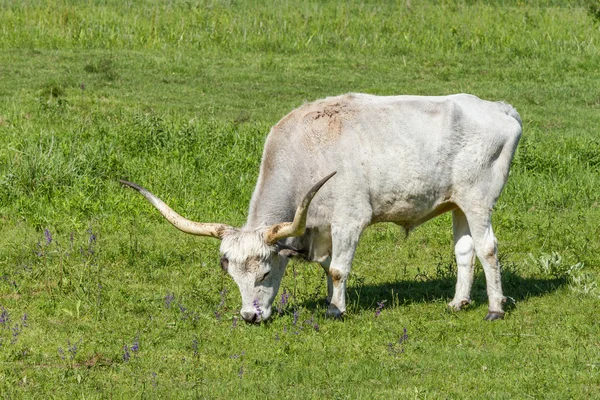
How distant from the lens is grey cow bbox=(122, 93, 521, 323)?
8461 millimetres

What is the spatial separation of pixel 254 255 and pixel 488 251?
2101 millimetres

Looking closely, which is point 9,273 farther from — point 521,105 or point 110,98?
point 521,105

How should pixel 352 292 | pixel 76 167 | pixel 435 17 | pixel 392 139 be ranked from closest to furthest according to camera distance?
pixel 392 139
pixel 352 292
pixel 76 167
pixel 435 17

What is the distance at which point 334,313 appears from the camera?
868 cm

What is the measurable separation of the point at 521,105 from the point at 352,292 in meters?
8.47

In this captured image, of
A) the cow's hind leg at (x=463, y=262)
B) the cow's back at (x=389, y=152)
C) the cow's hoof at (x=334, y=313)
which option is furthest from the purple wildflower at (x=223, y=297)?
the cow's hind leg at (x=463, y=262)

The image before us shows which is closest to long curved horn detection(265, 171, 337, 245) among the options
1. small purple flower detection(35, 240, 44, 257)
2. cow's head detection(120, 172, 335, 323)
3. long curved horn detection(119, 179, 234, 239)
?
cow's head detection(120, 172, 335, 323)

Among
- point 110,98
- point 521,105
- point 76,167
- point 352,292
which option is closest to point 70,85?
point 110,98

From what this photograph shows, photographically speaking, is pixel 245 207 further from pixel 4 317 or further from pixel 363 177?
pixel 4 317

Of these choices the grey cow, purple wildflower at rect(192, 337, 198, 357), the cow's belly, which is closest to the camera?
purple wildflower at rect(192, 337, 198, 357)

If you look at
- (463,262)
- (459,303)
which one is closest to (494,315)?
(459,303)

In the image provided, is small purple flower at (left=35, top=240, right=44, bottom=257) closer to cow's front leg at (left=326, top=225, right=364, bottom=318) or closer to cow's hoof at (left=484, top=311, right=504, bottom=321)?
cow's front leg at (left=326, top=225, right=364, bottom=318)

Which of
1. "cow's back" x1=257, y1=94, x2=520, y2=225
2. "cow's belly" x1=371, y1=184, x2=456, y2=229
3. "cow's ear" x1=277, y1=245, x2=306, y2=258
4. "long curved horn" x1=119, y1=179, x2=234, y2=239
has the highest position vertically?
"cow's back" x1=257, y1=94, x2=520, y2=225

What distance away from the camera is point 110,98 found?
1620 cm
